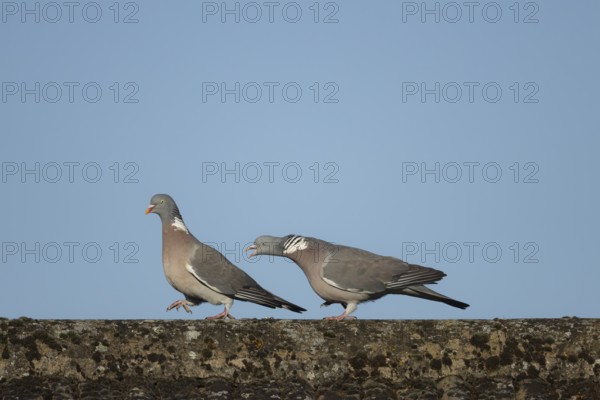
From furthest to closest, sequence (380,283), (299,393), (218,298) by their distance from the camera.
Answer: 1. (218,298)
2. (380,283)
3. (299,393)

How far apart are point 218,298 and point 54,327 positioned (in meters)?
4.54

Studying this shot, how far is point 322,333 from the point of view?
25.9 ft

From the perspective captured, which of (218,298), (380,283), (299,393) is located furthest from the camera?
(218,298)

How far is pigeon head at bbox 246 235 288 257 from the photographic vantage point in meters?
11.8

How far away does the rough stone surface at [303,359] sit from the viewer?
751 cm

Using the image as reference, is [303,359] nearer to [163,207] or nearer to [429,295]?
[429,295]

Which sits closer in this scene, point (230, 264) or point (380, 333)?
point (380, 333)

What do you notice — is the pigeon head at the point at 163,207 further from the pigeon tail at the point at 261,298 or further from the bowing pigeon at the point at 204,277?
the pigeon tail at the point at 261,298

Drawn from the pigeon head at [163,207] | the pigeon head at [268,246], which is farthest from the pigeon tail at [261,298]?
the pigeon head at [163,207]

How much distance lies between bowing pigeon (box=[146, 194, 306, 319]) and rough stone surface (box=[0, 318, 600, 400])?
408 centimetres

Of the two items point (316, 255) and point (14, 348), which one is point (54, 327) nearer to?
point (14, 348)

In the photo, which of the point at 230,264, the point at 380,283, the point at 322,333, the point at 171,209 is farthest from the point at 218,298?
the point at 322,333

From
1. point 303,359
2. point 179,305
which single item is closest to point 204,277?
point 179,305

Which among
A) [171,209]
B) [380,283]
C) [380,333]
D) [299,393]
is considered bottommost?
[299,393]
